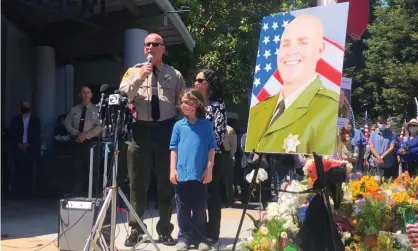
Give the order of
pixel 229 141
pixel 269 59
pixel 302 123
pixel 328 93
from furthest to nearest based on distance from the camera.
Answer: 1. pixel 229 141
2. pixel 269 59
3. pixel 302 123
4. pixel 328 93

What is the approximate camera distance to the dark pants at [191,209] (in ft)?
17.0

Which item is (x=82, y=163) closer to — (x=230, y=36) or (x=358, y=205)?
(x=358, y=205)

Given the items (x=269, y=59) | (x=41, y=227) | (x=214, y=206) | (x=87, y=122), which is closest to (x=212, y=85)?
(x=214, y=206)

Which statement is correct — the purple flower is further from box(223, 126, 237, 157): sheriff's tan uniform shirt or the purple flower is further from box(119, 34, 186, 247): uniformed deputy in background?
box(119, 34, 186, 247): uniformed deputy in background

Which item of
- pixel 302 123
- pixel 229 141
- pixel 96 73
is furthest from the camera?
pixel 96 73

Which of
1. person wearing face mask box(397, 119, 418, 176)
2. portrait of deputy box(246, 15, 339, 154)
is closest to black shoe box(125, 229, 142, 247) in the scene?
portrait of deputy box(246, 15, 339, 154)

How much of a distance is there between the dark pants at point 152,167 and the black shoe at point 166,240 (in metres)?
0.03

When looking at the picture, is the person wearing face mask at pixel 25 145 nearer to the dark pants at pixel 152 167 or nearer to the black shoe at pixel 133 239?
the dark pants at pixel 152 167

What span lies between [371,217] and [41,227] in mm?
4217

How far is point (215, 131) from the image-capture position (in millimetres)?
5629

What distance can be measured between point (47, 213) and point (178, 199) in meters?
3.60

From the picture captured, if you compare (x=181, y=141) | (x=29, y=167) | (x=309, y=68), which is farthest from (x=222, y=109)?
(x=29, y=167)

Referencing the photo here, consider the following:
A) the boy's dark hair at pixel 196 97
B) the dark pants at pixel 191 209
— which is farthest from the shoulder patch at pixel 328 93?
the dark pants at pixel 191 209

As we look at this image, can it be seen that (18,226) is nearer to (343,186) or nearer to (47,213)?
(47,213)
